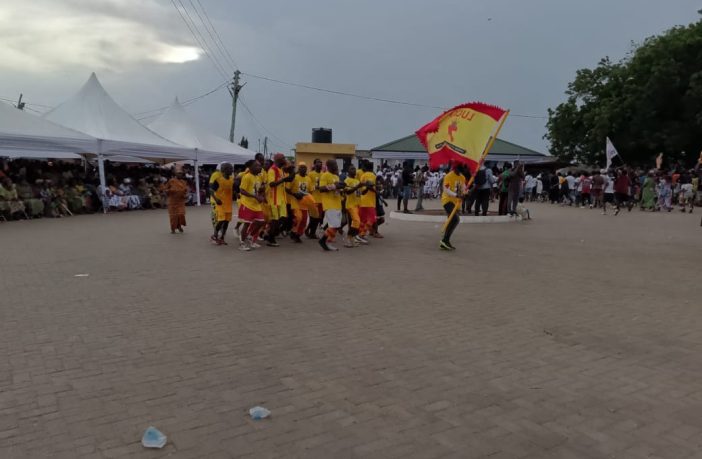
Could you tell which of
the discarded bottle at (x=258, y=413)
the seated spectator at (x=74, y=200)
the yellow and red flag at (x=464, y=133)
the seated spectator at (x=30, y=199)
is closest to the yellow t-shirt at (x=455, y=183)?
the yellow and red flag at (x=464, y=133)

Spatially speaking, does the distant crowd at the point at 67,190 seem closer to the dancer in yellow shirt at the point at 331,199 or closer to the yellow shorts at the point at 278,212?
A: the yellow shorts at the point at 278,212

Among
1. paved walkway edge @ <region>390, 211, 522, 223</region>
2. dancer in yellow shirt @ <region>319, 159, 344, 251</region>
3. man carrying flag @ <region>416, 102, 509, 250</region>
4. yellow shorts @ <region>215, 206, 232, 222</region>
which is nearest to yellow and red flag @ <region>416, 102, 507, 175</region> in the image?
man carrying flag @ <region>416, 102, 509, 250</region>

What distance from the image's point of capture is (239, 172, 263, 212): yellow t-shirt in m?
9.11

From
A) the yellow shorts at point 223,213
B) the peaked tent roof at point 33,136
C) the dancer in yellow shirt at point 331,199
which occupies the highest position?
the peaked tent roof at point 33,136

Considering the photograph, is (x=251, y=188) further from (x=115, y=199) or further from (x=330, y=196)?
(x=115, y=199)

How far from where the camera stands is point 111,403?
11.0 ft

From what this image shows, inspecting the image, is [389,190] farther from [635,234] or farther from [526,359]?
[526,359]

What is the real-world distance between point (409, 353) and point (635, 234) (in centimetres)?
1019

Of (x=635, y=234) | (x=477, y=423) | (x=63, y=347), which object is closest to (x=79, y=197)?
(x=63, y=347)

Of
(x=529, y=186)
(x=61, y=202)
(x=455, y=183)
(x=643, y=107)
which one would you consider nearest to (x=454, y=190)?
(x=455, y=183)

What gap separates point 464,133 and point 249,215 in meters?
6.77

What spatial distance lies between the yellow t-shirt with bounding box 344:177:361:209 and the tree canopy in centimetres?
2217

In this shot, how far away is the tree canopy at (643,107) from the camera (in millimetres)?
27047

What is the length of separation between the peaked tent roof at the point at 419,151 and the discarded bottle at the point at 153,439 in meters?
34.0
